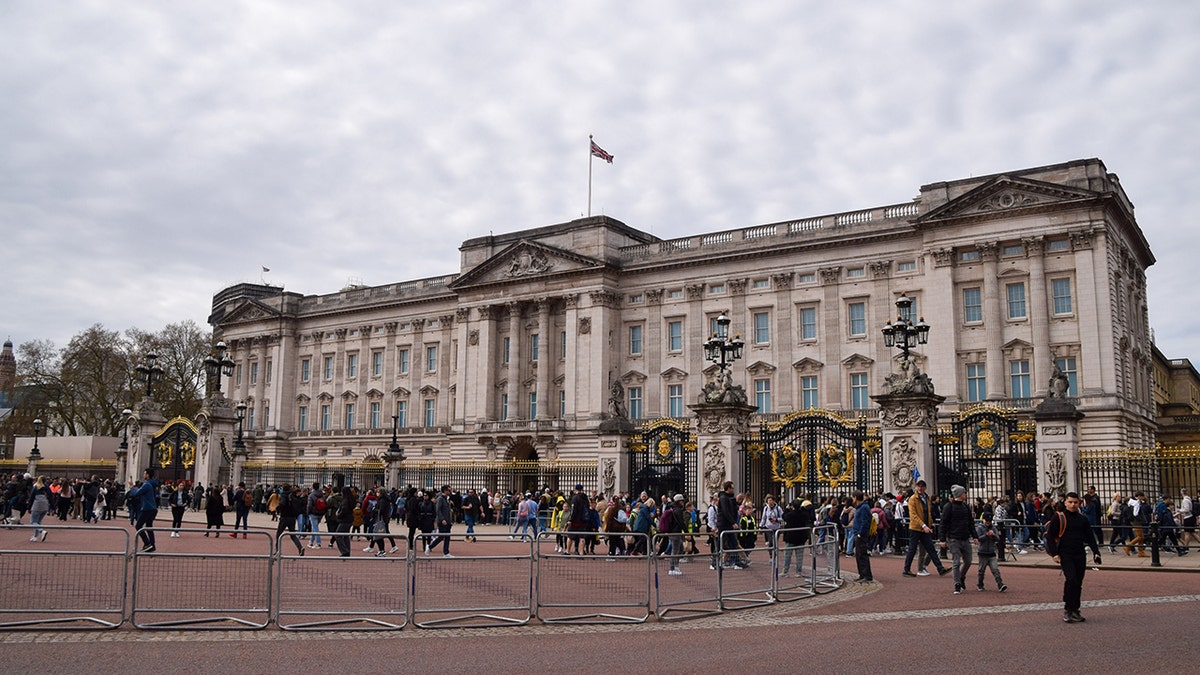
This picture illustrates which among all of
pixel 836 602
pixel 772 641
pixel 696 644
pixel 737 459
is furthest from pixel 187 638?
pixel 737 459

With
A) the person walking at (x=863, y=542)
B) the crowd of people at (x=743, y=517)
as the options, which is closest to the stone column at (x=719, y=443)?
the crowd of people at (x=743, y=517)

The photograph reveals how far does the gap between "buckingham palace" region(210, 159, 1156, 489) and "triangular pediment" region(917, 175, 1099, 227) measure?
88 millimetres

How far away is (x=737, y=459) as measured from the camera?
2656 cm

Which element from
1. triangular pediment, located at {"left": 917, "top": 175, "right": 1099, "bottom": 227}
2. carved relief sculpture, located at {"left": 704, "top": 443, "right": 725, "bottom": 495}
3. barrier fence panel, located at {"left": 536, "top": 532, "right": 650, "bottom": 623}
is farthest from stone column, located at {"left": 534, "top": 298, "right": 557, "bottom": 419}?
barrier fence panel, located at {"left": 536, "top": 532, "right": 650, "bottom": 623}

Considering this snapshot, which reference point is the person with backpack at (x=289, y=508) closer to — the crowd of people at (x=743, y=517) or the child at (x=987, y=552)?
the crowd of people at (x=743, y=517)

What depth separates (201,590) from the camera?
461 inches

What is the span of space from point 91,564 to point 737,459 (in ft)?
58.0

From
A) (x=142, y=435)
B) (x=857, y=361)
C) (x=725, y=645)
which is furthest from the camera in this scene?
(x=857, y=361)

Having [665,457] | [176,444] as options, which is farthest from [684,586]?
[176,444]

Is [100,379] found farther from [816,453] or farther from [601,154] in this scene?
[816,453]

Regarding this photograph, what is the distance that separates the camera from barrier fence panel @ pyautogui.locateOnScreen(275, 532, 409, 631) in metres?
11.8

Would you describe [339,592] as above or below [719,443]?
below

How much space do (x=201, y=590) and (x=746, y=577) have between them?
7.12 metres

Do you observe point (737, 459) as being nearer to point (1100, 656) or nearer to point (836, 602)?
point (836, 602)
